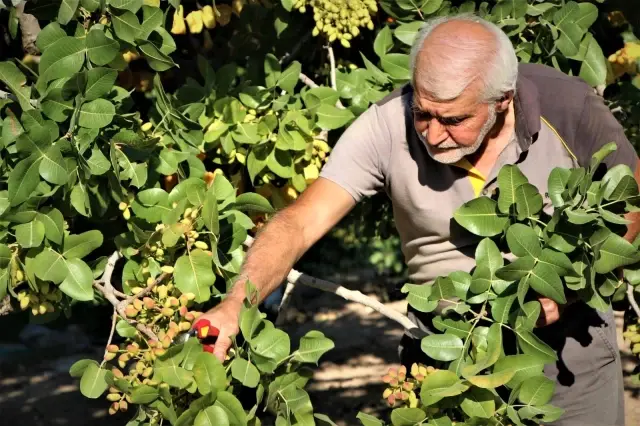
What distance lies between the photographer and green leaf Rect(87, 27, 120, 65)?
268cm

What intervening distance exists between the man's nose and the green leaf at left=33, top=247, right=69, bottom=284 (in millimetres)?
986

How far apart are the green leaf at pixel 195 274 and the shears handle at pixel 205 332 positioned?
0.71ft

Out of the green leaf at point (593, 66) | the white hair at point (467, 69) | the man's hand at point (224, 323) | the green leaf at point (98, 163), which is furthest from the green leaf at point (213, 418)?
the green leaf at point (593, 66)

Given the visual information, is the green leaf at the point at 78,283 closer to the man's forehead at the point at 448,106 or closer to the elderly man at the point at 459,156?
the elderly man at the point at 459,156

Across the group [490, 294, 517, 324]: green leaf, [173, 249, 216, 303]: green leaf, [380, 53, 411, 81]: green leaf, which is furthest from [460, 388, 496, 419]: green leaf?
[380, 53, 411, 81]: green leaf

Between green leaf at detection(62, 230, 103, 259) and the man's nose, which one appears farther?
the man's nose

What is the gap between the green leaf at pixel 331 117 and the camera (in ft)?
10.9

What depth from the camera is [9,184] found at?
259 centimetres

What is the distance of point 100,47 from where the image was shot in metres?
2.70

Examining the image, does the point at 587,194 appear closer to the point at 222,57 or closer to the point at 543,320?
the point at 543,320

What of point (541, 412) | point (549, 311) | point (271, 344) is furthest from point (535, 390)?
point (271, 344)

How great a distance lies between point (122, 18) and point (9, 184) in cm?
51

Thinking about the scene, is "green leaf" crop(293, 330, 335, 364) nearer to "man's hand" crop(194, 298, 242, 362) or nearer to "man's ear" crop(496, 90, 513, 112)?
"man's hand" crop(194, 298, 242, 362)

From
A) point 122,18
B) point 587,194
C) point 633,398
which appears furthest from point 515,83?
point 633,398
